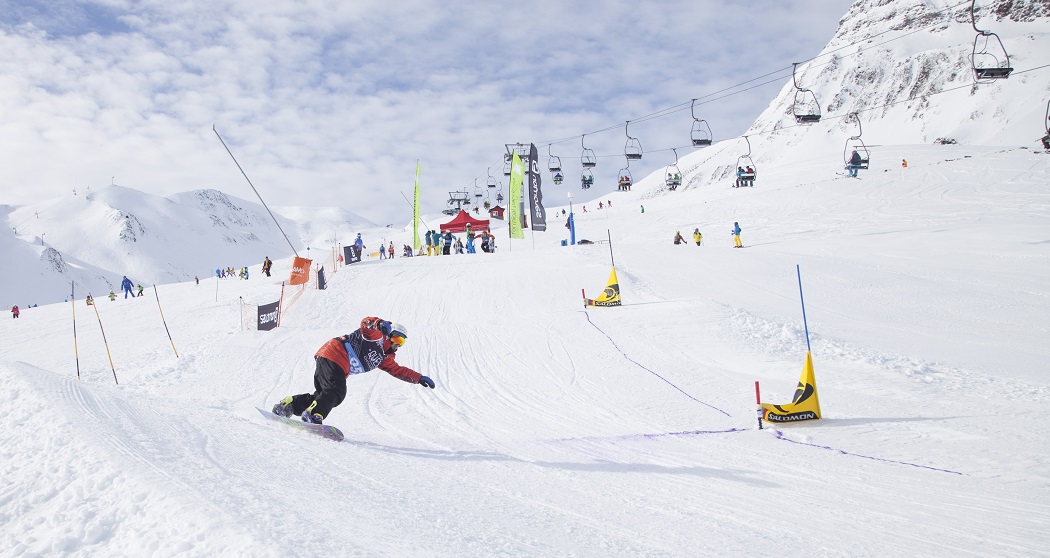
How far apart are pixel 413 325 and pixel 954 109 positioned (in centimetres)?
16360

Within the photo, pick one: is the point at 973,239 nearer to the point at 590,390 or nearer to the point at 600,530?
the point at 590,390

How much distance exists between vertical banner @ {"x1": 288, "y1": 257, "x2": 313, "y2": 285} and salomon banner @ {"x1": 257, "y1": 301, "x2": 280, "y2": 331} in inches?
137

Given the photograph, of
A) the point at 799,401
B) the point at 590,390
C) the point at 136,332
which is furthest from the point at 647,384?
the point at 136,332

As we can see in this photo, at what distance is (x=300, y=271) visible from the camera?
22.0 meters

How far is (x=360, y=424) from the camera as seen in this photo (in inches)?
316

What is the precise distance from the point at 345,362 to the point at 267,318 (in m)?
12.6

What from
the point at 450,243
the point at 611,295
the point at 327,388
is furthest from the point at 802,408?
the point at 450,243

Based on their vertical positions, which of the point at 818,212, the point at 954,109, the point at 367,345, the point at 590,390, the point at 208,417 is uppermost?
the point at 954,109

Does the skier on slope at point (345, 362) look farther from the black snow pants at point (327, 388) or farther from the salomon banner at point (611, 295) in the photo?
the salomon banner at point (611, 295)

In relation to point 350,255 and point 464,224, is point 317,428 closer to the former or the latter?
point 350,255

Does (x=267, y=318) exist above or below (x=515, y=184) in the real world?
below

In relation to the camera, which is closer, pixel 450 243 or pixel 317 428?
pixel 317 428

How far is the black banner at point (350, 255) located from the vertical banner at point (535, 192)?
885cm

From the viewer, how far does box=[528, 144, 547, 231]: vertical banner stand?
28.7 meters
